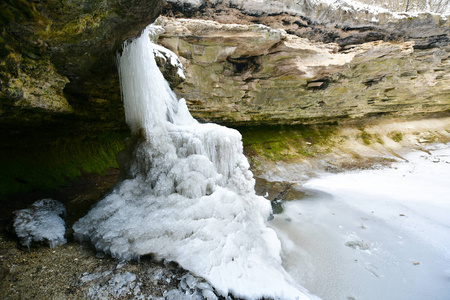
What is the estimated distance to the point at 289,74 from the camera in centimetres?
816

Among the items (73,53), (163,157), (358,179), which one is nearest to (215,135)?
(163,157)

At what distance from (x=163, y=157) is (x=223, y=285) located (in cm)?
245

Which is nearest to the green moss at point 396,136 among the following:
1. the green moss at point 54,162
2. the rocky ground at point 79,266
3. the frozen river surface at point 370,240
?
the frozen river surface at point 370,240

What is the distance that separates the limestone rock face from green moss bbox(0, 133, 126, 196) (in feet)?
11.8

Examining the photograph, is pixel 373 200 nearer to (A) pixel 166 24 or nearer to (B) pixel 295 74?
(B) pixel 295 74

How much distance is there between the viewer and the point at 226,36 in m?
6.34

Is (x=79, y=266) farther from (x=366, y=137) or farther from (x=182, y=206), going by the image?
(x=366, y=137)

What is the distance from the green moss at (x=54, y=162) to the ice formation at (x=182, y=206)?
272 centimetres

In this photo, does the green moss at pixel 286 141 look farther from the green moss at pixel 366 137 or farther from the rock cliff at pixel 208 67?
the green moss at pixel 366 137

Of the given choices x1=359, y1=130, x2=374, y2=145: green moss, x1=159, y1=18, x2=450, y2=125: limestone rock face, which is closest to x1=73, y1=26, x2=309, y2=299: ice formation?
x1=159, y1=18, x2=450, y2=125: limestone rock face

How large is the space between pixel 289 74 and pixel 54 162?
8713mm

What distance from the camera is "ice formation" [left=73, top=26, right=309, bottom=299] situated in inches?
99.0

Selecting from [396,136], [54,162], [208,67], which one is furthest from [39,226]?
[396,136]

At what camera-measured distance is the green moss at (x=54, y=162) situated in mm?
4637
